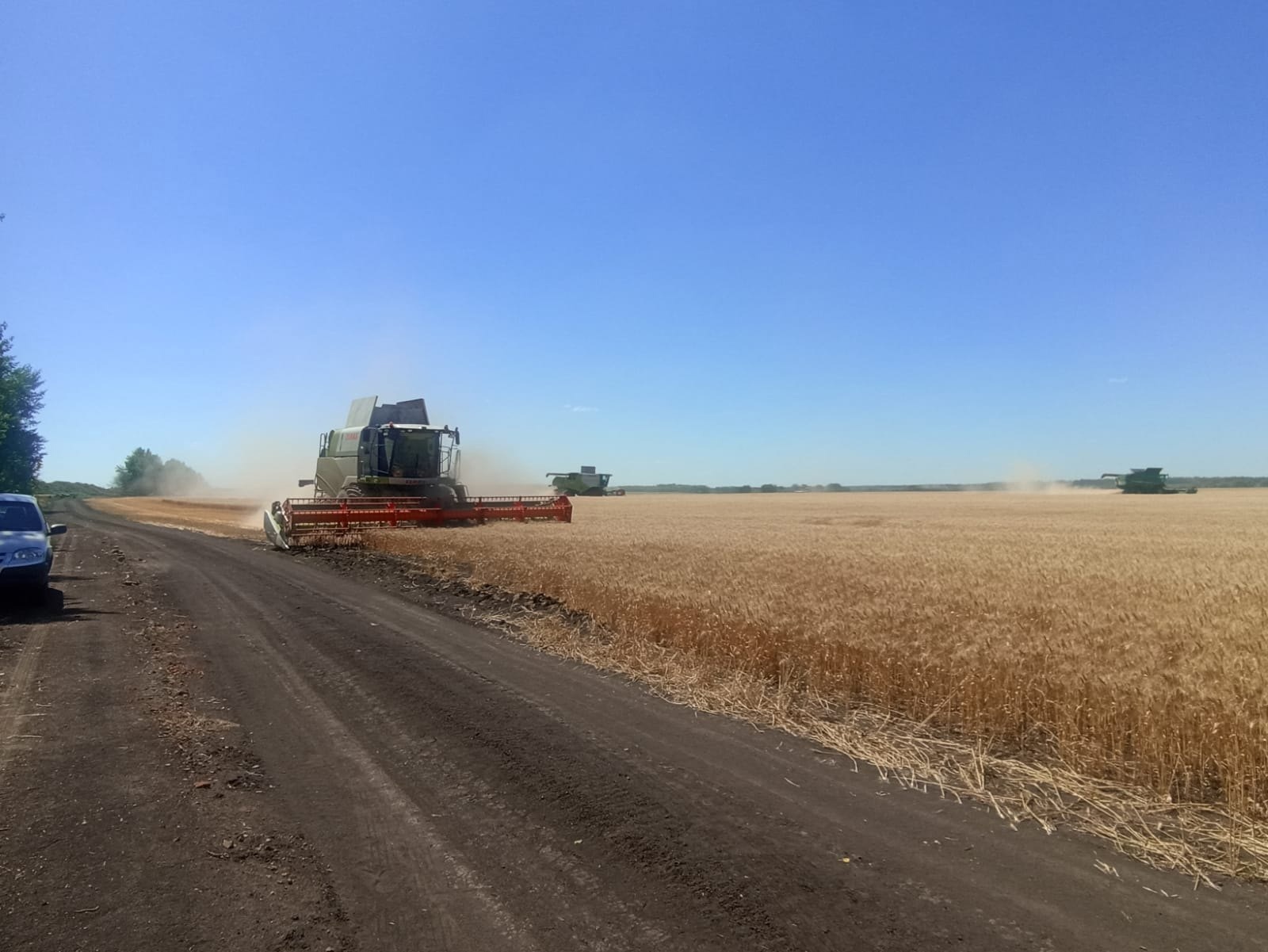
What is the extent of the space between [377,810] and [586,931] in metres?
1.83

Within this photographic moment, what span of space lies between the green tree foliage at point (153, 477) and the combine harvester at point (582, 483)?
7537 centimetres

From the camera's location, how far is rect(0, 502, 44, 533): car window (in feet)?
43.4

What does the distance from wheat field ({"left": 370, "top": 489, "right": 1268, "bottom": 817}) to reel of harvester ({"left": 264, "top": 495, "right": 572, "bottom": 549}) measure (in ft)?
12.9

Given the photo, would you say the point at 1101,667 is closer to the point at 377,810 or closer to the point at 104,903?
the point at 377,810

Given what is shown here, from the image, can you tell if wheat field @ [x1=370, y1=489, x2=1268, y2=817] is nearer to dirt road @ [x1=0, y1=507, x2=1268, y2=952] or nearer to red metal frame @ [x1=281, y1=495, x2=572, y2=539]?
dirt road @ [x1=0, y1=507, x2=1268, y2=952]

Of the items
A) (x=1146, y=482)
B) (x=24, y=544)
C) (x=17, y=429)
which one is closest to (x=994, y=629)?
(x=24, y=544)

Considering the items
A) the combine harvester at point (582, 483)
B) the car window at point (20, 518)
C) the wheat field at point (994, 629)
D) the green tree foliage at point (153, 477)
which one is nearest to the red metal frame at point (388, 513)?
the wheat field at point (994, 629)

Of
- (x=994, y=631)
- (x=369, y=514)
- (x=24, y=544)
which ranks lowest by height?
(x=994, y=631)

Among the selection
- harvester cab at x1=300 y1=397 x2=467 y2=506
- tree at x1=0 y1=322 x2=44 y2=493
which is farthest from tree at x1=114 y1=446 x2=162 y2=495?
harvester cab at x1=300 y1=397 x2=467 y2=506

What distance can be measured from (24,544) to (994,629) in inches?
531

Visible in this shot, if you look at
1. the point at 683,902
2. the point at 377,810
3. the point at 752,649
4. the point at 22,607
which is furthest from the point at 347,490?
the point at 683,902

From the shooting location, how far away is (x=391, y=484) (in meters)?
25.5

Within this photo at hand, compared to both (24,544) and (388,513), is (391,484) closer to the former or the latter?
(388,513)

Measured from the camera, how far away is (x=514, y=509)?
2739 centimetres
